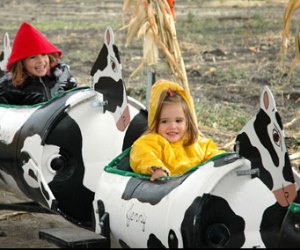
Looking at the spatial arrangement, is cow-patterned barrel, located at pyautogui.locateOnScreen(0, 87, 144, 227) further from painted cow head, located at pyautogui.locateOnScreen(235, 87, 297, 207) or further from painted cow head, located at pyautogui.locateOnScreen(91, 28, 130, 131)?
painted cow head, located at pyautogui.locateOnScreen(235, 87, 297, 207)

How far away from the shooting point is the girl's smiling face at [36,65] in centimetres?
720

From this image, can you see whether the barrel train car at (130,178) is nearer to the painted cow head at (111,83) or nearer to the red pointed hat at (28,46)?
the painted cow head at (111,83)

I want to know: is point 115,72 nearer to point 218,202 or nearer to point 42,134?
point 42,134

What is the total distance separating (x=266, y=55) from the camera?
45.6 ft

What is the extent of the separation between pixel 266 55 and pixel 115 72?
7.89 metres

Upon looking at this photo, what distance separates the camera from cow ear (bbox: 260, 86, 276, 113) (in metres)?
4.60

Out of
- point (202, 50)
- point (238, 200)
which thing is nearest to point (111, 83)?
point (238, 200)

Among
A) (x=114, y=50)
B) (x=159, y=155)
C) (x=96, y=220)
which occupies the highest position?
(x=114, y=50)

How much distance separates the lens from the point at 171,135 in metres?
5.36

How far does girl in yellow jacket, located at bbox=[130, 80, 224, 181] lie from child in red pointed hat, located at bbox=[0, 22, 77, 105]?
6.28ft

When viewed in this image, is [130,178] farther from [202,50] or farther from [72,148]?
[202,50]

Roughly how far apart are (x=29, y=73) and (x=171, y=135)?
2128 mm

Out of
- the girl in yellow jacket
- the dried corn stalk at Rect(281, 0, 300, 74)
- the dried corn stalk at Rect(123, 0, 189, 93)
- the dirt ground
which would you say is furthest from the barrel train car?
the dried corn stalk at Rect(281, 0, 300, 74)

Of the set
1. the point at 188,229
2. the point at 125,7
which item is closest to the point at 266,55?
the point at 125,7
